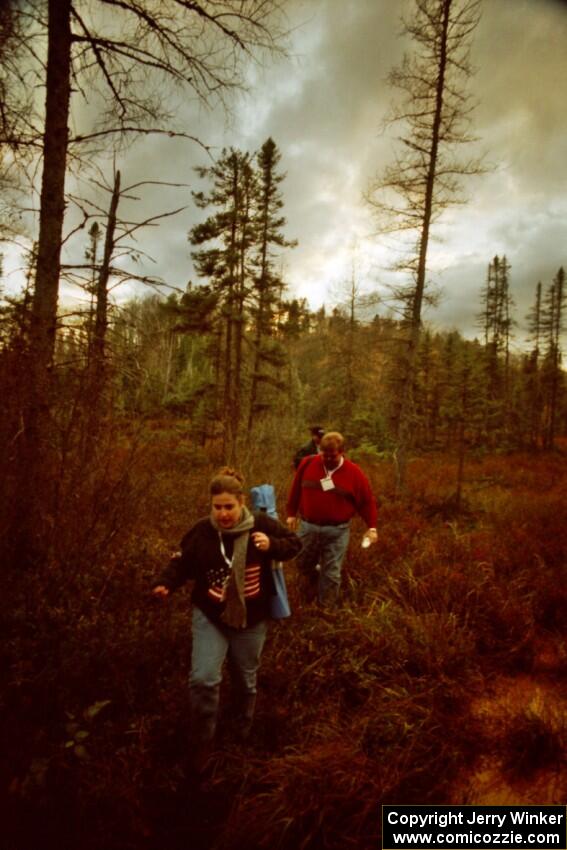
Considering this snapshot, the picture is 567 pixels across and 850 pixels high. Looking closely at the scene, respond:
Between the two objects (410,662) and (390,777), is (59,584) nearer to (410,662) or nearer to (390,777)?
(390,777)

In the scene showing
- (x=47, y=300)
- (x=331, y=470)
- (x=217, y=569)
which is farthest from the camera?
(x=331, y=470)

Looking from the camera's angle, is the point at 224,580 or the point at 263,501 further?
the point at 263,501

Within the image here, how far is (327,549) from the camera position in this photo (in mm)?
4984

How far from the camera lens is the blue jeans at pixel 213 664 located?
2.75 meters

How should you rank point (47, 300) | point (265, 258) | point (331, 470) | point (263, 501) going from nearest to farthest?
1. point (263, 501)
2. point (47, 300)
3. point (331, 470)
4. point (265, 258)

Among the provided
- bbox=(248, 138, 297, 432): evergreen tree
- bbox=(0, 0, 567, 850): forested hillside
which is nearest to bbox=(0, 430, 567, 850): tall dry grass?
bbox=(0, 0, 567, 850): forested hillside

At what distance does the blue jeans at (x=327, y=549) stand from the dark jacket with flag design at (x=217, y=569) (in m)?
2.03

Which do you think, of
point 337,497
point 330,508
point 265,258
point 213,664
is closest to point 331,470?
point 337,497

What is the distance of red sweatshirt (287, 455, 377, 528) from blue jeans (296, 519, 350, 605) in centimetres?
10

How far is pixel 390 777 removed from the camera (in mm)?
2828

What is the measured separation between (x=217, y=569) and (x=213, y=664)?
2.06 feet

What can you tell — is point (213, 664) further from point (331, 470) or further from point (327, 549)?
point (331, 470)

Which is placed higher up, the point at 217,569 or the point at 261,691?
the point at 217,569

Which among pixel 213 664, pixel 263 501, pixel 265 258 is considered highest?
pixel 265 258
